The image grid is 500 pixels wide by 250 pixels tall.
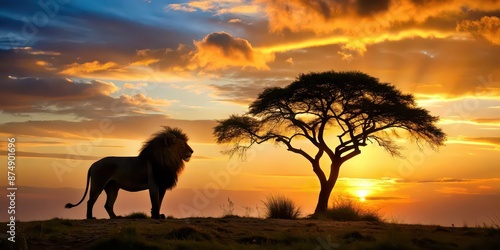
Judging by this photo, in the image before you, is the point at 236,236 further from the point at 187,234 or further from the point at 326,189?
the point at 326,189

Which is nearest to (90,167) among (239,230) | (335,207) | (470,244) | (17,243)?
(239,230)

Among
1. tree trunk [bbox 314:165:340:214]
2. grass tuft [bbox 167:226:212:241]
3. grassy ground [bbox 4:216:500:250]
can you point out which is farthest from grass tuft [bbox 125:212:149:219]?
tree trunk [bbox 314:165:340:214]

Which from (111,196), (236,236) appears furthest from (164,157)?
(236,236)

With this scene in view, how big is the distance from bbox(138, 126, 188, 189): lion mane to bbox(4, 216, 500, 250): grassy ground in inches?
63.6

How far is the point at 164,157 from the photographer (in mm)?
18047

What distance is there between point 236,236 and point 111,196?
5.80 metres

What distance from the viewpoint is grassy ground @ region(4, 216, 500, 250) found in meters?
12.5

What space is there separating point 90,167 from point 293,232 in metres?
7.18

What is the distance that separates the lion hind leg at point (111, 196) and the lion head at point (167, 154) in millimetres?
1360

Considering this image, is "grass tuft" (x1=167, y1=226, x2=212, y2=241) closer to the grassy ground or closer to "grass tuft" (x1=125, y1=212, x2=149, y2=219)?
the grassy ground

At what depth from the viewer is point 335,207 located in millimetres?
22656

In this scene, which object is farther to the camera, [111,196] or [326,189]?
[326,189]

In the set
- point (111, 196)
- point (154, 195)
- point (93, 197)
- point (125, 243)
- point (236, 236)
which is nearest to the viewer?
point (125, 243)

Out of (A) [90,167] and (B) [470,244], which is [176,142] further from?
(B) [470,244]
